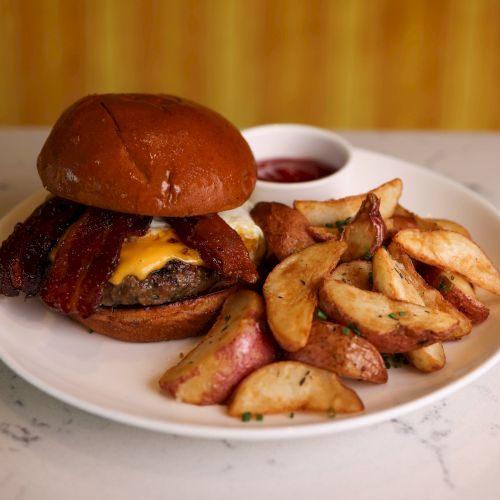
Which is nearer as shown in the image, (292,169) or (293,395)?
(293,395)

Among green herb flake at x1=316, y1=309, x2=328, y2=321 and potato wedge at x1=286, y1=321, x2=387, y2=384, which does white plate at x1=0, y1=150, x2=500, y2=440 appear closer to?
potato wedge at x1=286, y1=321, x2=387, y2=384

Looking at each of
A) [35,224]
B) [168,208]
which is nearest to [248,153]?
[168,208]

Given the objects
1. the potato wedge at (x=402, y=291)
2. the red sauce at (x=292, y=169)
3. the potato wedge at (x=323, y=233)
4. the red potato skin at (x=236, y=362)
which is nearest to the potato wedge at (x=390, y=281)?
the potato wedge at (x=402, y=291)

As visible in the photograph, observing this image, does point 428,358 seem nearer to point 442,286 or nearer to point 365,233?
point 442,286

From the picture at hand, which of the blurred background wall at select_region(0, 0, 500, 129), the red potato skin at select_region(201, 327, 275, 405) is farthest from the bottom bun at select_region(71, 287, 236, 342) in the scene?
the blurred background wall at select_region(0, 0, 500, 129)

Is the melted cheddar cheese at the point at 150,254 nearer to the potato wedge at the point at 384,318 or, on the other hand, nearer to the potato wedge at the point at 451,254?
the potato wedge at the point at 384,318

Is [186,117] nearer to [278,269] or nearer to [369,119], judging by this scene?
[278,269]

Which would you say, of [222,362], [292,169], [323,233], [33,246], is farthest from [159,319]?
[292,169]
